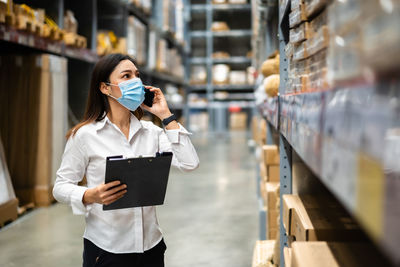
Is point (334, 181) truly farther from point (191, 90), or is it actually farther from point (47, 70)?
point (191, 90)

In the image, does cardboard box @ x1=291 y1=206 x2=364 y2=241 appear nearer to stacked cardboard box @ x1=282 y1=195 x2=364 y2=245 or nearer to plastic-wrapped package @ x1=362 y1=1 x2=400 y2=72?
stacked cardboard box @ x1=282 y1=195 x2=364 y2=245

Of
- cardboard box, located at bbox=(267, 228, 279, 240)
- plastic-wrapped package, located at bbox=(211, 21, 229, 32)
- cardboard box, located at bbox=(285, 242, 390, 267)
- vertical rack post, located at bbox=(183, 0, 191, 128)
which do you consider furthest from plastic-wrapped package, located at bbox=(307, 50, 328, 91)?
plastic-wrapped package, located at bbox=(211, 21, 229, 32)

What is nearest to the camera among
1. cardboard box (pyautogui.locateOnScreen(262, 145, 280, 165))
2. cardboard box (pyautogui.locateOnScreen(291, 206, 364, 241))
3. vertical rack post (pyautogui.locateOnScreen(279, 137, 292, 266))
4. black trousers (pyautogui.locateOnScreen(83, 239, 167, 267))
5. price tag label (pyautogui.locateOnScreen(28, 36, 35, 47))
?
cardboard box (pyautogui.locateOnScreen(291, 206, 364, 241))

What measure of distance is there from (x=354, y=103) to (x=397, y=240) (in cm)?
18

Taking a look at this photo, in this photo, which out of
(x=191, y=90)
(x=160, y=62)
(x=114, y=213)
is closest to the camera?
(x=114, y=213)

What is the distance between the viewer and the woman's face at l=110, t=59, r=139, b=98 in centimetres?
177

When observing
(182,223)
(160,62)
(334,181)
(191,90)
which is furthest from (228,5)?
(334,181)

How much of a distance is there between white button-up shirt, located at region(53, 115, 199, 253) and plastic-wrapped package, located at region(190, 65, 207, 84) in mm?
13329

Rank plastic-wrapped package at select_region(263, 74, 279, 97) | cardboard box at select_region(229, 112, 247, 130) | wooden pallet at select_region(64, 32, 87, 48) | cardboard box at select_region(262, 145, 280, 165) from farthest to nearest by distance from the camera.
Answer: cardboard box at select_region(229, 112, 247, 130) < wooden pallet at select_region(64, 32, 87, 48) < cardboard box at select_region(262, 145, 280, 165) < plastic-wrapped package at select_region(263, 74, 279, 97)

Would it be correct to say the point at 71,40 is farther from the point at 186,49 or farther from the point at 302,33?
the point at 186,49

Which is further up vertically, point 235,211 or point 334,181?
point 334,181

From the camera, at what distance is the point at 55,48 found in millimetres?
4590

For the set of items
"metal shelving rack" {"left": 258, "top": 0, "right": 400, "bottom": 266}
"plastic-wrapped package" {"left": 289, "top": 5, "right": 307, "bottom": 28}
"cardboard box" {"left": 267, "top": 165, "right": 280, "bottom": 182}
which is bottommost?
"cardboard box" {"left": 267, "top": 165, "right": 280, "bottom": 182}

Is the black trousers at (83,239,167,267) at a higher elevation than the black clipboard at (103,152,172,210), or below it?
below
